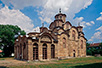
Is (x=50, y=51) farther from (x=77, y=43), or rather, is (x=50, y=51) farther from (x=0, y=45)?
(x=0, y=45)

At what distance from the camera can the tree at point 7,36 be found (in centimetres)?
3516

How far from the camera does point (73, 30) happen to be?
31.7 m

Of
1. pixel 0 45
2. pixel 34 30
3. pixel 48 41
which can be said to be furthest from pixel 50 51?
pixel 0 45

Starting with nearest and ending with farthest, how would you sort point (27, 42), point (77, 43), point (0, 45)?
point (27, 42) → point (77, 43) → point (0, 45)

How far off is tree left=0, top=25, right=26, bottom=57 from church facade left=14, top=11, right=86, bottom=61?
840 centimetres

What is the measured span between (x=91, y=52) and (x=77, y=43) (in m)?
17.3

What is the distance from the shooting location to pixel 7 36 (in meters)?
35.6

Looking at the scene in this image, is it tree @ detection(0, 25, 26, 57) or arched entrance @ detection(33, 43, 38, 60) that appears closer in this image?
arched entrance @ detection(33, 43, 38, 60)

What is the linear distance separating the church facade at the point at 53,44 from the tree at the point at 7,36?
8.40 metres

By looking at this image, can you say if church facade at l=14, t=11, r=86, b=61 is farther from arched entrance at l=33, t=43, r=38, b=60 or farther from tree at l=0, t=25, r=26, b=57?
tree at l=0, t=25, r=26, b=57

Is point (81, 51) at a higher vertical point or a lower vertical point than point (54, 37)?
lower

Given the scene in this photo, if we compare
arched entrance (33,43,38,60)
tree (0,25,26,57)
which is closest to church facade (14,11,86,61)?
arched entrance (33,43,38,60)

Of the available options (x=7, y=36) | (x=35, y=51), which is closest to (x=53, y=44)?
(x=35, y=51)

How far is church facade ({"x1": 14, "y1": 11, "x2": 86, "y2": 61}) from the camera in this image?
21.9 meters
